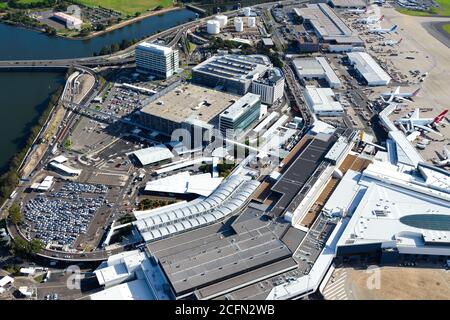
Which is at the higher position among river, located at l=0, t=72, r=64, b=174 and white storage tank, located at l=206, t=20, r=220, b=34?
white storage tank, located at l=206, t=20, r=220, b=34

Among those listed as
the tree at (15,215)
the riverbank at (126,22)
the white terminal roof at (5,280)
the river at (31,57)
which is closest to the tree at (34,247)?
the white terminal roof at (5,280)

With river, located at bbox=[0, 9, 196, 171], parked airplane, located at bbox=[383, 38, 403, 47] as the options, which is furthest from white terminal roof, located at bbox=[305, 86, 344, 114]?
river, located at bbox=[0, 9, 196, 171]

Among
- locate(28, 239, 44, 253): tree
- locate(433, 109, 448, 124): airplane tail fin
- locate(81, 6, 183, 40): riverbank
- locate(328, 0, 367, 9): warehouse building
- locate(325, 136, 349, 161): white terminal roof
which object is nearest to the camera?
locate(28, 239, 44, 253): tree

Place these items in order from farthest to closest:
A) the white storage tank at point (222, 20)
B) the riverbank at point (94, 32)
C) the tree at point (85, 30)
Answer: the white storage tank at point (222, 20)
the tree at point (85, 30)
the riverbank at point (94, 32)

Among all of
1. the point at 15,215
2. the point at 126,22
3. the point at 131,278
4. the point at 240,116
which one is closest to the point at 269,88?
the point at 240,116

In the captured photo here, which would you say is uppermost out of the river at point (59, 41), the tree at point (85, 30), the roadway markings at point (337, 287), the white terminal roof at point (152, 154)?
the roadway markings at point (337, 287)

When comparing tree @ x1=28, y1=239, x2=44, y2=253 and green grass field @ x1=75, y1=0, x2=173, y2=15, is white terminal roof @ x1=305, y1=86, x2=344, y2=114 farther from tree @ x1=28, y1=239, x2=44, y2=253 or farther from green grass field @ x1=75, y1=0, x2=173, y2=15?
green grass field @ x1=75, y1=0, x2=173, y2=15

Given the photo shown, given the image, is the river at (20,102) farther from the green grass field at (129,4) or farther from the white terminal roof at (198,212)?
the green grass field at (129,4)
